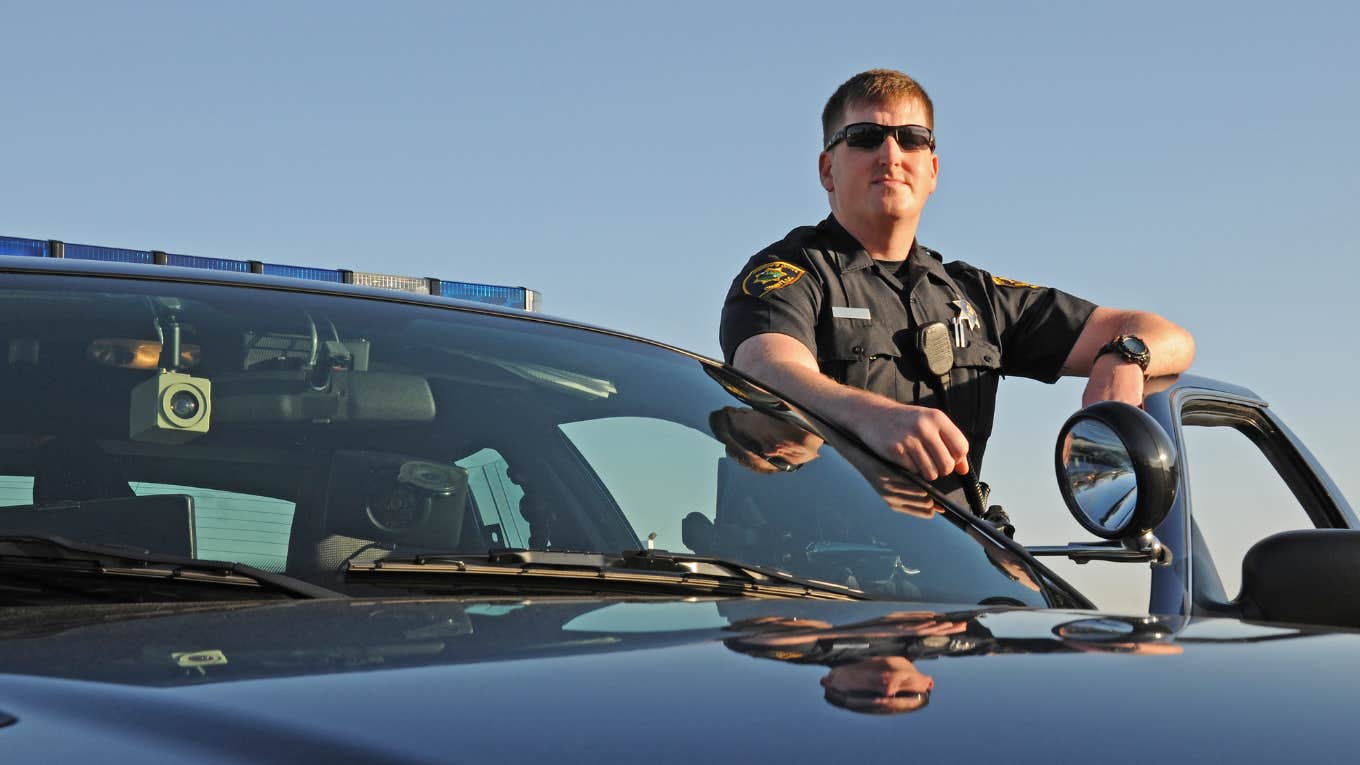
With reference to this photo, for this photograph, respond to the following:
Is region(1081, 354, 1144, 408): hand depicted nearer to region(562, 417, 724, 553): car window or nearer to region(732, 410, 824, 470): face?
region(732, 410, 824, 470): face

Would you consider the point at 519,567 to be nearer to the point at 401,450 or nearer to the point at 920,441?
the point at 401,450

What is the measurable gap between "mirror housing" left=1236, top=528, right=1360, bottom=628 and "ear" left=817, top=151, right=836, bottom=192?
8.31 feet

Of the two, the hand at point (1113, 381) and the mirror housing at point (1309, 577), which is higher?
the hand at point (1113, 381)

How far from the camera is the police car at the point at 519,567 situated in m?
1.10

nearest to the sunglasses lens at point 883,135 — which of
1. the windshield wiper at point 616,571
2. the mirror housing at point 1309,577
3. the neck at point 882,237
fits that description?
the neck at point 882,237

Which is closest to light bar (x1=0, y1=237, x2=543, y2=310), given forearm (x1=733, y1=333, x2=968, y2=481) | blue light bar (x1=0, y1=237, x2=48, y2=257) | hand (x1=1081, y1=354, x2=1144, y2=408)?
blue light bar (x1=0, y1=237, x2=48, y2=257)

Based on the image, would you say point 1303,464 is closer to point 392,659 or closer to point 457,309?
point 457,309

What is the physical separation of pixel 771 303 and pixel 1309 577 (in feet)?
6.34

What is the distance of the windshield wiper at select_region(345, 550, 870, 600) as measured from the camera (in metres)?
1.80

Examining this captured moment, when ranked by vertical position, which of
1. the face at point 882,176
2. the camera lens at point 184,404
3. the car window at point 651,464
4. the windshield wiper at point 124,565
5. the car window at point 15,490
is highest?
the face at point 882,176

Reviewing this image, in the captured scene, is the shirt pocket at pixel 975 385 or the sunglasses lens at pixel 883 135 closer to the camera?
the shirt pocket at pixel 975 385

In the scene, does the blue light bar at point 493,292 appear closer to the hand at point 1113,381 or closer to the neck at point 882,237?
the neck at point 882,237

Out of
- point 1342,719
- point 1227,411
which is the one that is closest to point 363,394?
point 1342,719

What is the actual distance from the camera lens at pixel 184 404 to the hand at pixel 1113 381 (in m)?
2.29
